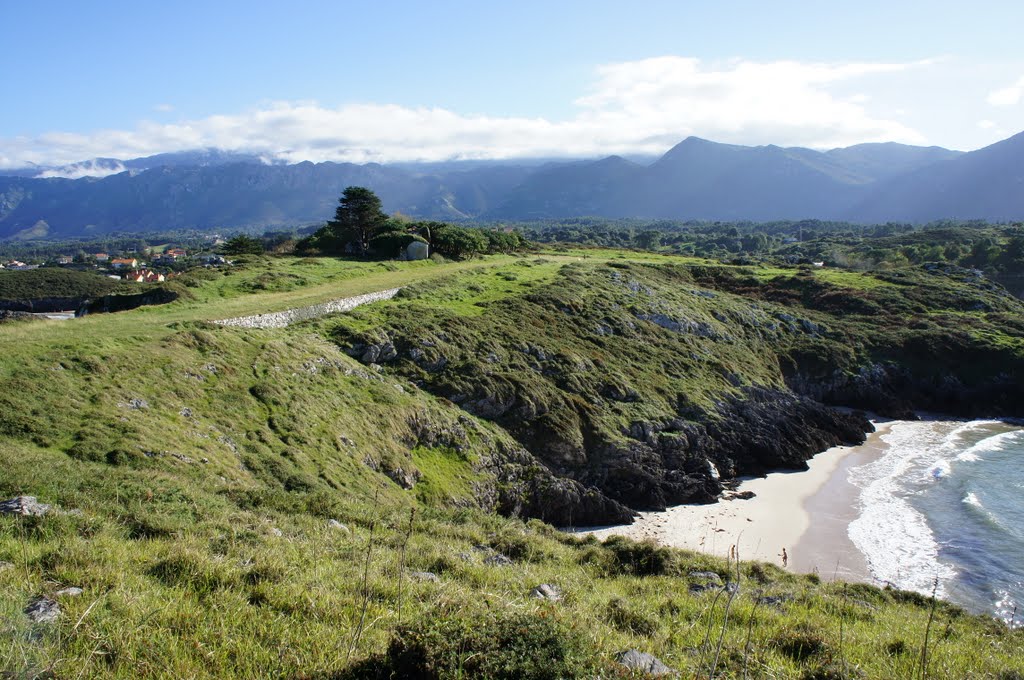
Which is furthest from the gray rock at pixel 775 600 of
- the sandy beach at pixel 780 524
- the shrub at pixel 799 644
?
the sandy beach at pixel 780 524

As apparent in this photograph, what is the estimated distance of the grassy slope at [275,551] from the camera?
5000 millimetres

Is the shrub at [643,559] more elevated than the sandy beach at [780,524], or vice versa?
the shrub at [643,559]

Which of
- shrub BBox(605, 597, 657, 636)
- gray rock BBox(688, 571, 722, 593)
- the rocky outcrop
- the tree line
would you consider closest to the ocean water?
gray rock BBox(688, 571, 722, 593)

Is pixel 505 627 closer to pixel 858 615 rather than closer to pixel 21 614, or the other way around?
pixel 21 614

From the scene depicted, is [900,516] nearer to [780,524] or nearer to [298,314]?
[780,524]

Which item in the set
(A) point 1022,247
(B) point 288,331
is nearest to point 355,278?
(B) point 288,331

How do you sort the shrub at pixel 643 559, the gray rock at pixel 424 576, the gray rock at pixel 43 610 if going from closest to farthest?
the gray rock at pixel 43 610
the gray rock at pixel 424 576
the shrub at pixel 643 559

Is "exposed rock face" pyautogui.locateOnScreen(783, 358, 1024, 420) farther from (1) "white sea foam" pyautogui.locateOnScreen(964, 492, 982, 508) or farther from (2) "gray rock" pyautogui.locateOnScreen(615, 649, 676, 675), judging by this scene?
(2) "gray rock" pyautogui.locateOnScreen(615, 649, 676, 675)

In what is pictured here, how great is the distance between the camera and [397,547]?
9.85m

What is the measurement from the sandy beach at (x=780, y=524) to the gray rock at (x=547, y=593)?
12.7 metres

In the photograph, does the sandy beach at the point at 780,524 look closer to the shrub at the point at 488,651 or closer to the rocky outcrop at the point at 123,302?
the shrub at the point at 488,651

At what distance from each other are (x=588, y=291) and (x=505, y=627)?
137 ft

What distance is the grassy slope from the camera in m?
5.00

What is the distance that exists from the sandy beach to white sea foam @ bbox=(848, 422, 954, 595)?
652 mm
